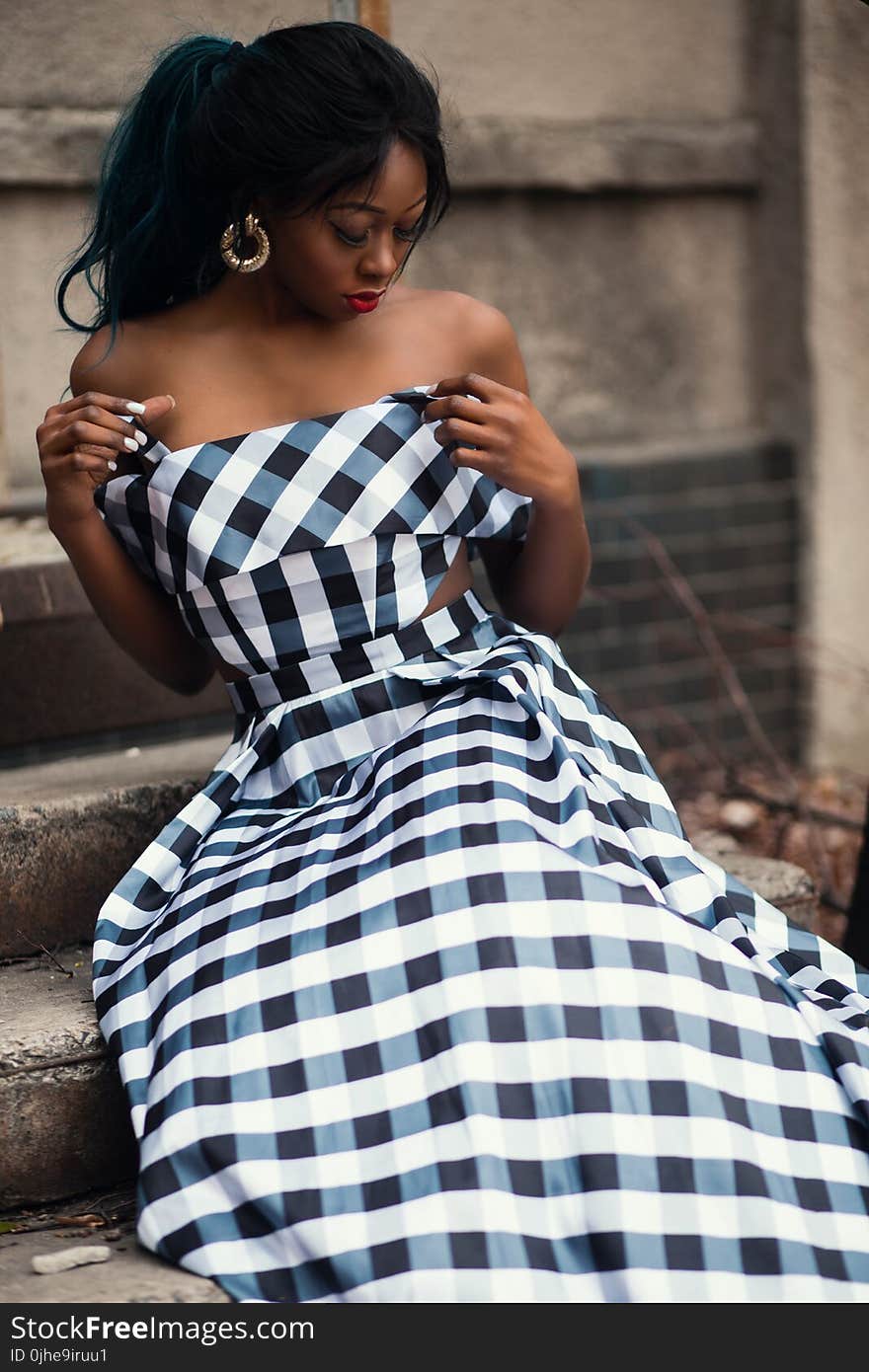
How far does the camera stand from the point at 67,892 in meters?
2.62

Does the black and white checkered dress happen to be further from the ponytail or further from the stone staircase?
the ponytail

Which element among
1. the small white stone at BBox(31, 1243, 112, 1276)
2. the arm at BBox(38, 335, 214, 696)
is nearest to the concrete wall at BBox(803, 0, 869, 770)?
the arm at BBox(38, 335, 214, 696)

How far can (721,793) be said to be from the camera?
493 cm

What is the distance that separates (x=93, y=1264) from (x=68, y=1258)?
0.13 ft

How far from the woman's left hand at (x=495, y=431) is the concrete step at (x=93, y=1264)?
1.20m

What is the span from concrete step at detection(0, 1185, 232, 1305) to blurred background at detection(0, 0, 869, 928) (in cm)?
207

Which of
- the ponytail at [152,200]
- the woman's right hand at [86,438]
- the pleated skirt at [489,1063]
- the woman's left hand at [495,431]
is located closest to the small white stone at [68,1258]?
the pleated skirt at [489,1063]

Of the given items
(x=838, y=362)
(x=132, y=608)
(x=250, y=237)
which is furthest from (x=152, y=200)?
(x=838, y=362)

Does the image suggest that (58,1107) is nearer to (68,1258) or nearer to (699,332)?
(68,1258)

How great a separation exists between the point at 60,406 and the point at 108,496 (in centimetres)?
22

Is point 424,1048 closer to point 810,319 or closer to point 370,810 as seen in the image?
point 370,810

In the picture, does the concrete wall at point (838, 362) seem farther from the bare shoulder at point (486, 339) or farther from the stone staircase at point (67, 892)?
the bare shoulder at point (486, 339)

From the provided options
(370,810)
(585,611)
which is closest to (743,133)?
(585,611)

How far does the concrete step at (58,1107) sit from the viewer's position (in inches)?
84.2
